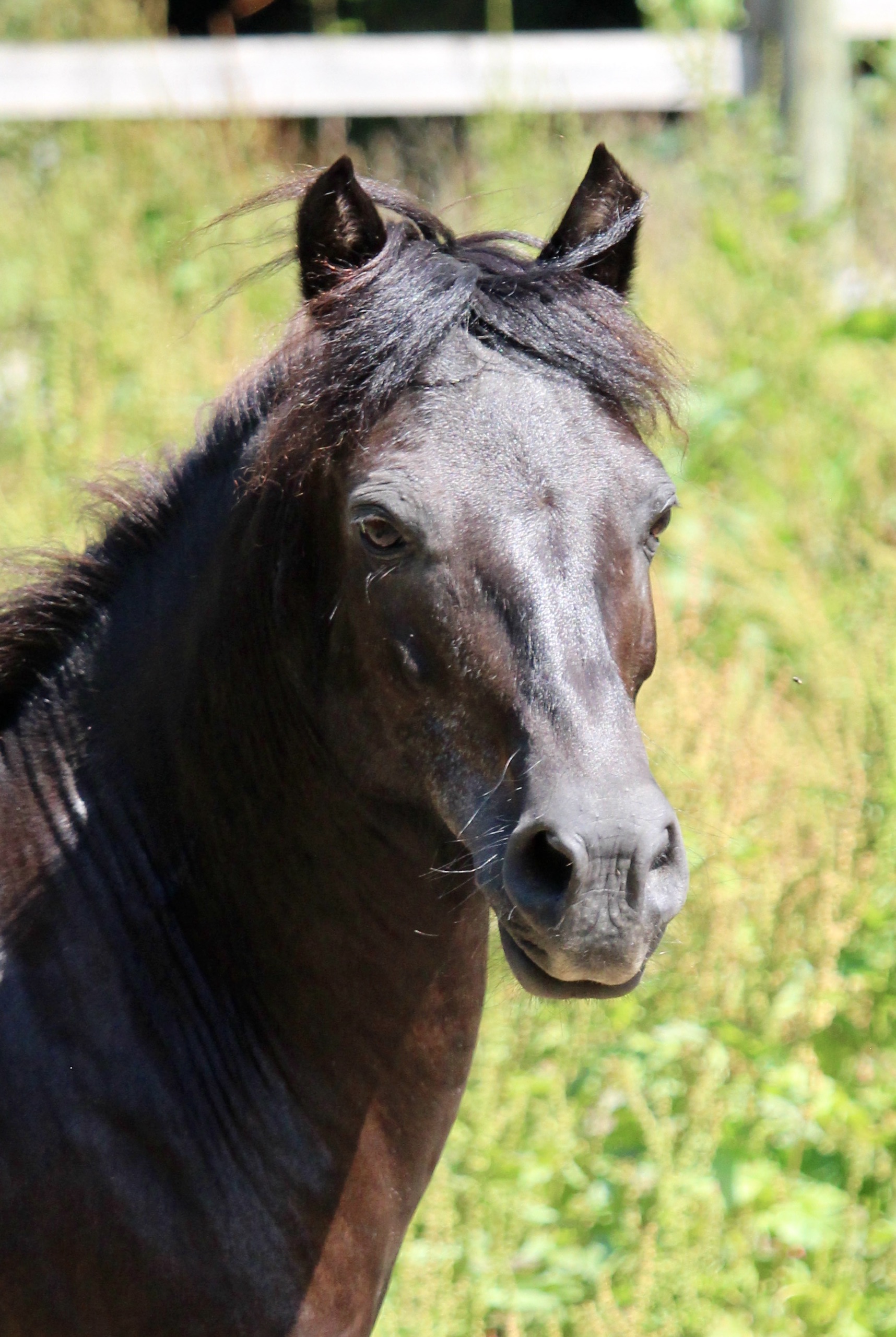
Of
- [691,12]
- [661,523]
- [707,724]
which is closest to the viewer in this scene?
[661,523]

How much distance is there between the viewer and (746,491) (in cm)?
548

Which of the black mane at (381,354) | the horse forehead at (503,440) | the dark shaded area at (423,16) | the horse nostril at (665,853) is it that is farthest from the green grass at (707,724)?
the dark shaded area at (423,16)

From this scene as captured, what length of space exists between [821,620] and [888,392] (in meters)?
1.81

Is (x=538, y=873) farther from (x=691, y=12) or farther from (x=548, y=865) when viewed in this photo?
(x=691, y=12)

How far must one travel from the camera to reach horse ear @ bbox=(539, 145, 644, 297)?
6.88 ft

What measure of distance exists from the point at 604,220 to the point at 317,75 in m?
5.09

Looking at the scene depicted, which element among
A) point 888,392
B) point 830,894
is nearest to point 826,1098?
point 830,894

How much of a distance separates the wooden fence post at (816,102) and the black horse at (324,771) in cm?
445

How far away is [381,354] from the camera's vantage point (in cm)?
188

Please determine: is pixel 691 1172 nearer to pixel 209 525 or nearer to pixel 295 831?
pixel 295 831

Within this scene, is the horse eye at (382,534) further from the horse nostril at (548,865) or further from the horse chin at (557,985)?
the horse chin at (557,985)

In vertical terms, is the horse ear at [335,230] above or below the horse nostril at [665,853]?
above

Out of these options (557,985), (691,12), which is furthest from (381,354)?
(691,12)

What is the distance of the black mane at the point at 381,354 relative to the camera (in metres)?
1.89
